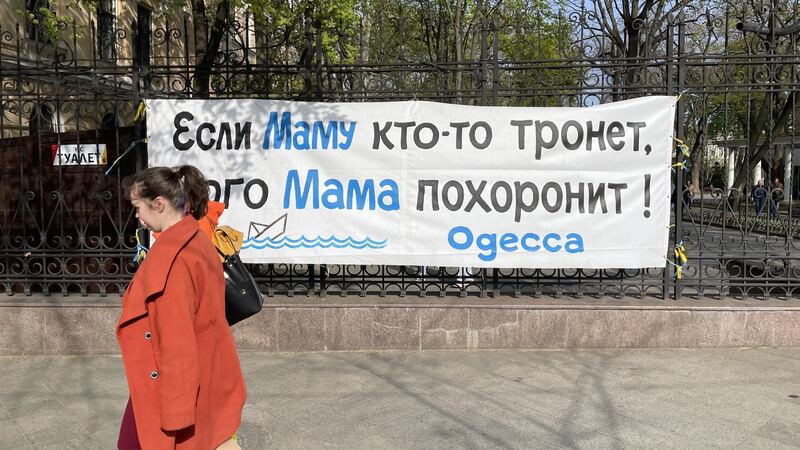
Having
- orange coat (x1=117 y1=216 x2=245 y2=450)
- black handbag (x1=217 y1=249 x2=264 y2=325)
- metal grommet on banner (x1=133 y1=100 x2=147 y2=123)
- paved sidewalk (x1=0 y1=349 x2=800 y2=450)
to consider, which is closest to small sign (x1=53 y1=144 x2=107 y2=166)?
metal grommet on banner (x1=133 y1=100 x2=147 y2=123)

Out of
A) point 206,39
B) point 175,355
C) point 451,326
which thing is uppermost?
point 206,39

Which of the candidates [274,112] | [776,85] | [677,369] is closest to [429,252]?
[274,112]

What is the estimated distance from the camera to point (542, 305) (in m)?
6.25

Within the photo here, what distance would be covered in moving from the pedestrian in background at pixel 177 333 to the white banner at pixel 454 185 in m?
3.55

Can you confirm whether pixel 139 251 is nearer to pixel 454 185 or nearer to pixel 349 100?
pixel 349 100

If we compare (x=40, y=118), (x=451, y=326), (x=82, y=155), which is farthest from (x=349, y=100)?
Result: (x=40, y=118)

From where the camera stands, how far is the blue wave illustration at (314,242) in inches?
246

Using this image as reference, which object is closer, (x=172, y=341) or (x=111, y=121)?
(x=172, y=341)

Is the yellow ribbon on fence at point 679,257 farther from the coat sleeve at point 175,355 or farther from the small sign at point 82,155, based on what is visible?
the small sign at point 82,155

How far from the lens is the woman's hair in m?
2.54

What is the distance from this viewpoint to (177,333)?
235 centimetres

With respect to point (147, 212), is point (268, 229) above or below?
below

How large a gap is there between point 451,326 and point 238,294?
3.61m

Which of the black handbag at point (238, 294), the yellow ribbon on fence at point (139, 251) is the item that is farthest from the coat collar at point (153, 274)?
the yellow ribbon on fence at point (139, 251)
